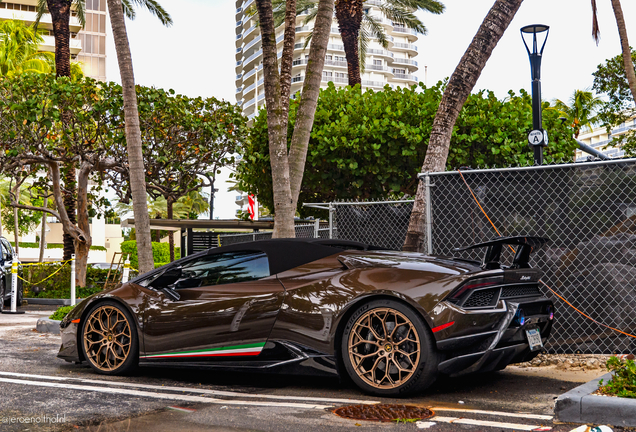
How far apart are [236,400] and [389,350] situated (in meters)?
1.23

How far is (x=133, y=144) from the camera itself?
1002cm

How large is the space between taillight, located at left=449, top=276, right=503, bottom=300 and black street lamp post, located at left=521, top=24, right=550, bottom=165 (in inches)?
195

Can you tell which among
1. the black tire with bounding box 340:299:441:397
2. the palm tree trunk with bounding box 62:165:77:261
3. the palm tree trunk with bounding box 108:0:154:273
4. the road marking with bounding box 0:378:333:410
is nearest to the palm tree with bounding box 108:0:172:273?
the palm tree trunk with bounding box 108:0:154:273

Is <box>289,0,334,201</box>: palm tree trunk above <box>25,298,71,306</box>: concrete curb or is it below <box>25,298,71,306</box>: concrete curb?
above

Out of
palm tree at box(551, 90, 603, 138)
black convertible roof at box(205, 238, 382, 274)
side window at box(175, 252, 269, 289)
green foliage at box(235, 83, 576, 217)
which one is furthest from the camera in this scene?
palm tree at box(551, 90, 603, 138)

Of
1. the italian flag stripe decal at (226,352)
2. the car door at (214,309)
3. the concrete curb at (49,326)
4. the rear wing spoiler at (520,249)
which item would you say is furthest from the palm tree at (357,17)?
the italian flag stripe decal at (226,352)

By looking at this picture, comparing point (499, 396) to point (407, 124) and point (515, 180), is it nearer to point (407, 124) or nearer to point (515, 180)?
point (515, 180)

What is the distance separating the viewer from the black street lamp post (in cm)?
950

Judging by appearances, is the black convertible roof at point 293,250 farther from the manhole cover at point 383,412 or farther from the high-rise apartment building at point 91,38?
the high-rise apartment building at point 91,38

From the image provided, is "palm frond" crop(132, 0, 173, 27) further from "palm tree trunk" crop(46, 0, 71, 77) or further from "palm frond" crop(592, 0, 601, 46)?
"palm frond" crop(592, 0, 601, 46)

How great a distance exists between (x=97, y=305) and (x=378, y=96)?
10142 mm

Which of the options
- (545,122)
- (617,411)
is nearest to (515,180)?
(617,411)

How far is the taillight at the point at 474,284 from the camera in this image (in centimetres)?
459

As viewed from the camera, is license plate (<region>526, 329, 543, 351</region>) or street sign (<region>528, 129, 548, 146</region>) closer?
license plate (<region>526, 329, 543, 351</region>)
